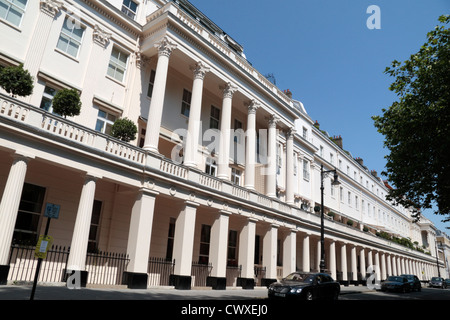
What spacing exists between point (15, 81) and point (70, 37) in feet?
15.7

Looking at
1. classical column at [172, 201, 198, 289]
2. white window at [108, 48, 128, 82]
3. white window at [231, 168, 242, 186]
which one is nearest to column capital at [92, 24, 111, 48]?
white window at [108, 48, 128, 82]

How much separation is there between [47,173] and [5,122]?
3.68 meters

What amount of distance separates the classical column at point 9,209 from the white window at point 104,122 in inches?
200

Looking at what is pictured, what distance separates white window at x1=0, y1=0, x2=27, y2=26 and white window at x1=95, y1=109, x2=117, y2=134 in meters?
4.95

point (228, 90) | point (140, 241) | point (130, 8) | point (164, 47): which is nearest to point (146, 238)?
point (140, 241)

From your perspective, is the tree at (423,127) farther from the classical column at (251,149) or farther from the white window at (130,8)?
the white window at (130,8)

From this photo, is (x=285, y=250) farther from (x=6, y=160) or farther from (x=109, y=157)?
(x=6, y=160)

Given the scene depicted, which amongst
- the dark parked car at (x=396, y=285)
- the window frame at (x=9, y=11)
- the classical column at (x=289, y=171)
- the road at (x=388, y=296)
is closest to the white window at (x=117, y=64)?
the window frame at (x=9, y=11)

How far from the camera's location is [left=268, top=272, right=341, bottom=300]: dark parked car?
12.6 metres

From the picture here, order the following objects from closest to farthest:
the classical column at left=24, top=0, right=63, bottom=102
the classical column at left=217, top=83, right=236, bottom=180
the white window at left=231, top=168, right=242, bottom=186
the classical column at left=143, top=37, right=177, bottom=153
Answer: the classical column at left=24, top=0, right=63, bottom=102
the classical column at left=143, top=37, right=177, bottom=153
the classical column at left=217, top=83, right=236, bottom=180
the white window at left=231, top=168, right=242, bottom=186

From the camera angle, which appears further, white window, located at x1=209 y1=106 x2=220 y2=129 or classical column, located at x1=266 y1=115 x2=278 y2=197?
classical column, located at x1=266 y1=115 x2=278 y2=197

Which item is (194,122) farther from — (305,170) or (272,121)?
(305,170)

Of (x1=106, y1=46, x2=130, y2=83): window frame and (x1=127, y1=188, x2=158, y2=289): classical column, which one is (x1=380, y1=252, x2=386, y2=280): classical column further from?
(x1=106, y1=46, x2=130, y2=83): window frame

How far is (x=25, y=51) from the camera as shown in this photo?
1354 cm
